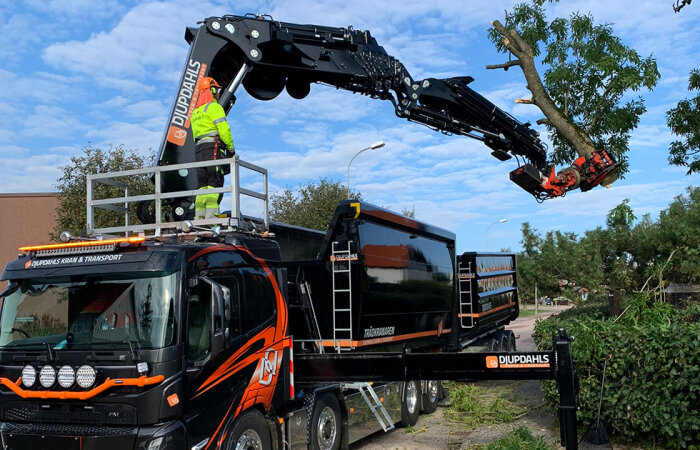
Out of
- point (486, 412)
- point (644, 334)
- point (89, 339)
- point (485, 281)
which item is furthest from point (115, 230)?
point (485, 281)

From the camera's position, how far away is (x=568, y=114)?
11.5 metres

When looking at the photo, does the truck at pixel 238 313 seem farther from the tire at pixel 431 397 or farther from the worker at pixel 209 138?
the tire at pixel 431 397

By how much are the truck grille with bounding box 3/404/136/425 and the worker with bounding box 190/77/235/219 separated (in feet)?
7.48

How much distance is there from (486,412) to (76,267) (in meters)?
7.67

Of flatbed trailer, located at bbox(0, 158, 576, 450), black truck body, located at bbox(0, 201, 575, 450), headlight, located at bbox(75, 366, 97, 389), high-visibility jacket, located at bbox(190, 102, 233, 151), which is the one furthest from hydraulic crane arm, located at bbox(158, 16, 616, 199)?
headlight, located at bbox(75, 366, 97, 389)

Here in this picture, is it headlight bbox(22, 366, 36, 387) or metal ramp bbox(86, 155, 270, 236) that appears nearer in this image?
headlight bbox(22, 366, 36, 387)

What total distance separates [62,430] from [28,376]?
0.55 meters

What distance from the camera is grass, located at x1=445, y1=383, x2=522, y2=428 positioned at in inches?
414

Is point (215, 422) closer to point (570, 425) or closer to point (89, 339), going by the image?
point (89, 339)

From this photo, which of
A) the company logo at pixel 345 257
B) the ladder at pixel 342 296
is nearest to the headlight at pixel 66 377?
the ladder at pixel 342 296

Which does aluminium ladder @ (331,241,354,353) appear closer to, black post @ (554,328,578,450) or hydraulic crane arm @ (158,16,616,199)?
hydraulic crane arm @ (158,16,616,199)

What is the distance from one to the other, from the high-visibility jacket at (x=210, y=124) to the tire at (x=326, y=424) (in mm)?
3370

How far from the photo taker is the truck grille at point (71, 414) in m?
5.11

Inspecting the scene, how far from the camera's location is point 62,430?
5.26 meters
